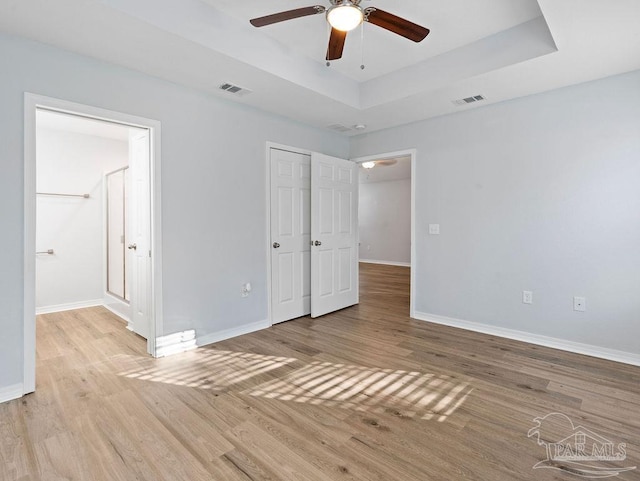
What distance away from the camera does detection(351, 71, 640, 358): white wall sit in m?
2.99

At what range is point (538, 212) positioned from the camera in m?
3.41

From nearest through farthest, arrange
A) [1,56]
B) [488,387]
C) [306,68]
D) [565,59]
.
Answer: [1,56]
[488,387]
[565,59]
[306,68]

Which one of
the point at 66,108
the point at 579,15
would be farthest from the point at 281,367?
the point at 579,15

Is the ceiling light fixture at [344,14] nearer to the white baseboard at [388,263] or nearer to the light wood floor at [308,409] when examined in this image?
the light wood floor at [308,409]

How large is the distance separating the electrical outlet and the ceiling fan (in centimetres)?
276

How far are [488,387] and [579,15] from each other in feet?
8.44

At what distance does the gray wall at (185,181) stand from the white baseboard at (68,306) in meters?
2.65

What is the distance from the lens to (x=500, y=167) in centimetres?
365

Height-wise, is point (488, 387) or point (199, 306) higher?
point (199, 306)

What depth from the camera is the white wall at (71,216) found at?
4.67m

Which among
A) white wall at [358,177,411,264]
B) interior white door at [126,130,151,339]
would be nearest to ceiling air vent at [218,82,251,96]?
interior white door at [126,130,151,339]

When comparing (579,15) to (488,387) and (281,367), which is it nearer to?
(488,387)

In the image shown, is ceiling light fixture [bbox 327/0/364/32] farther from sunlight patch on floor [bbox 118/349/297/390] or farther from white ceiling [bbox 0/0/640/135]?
sunlight patch on floor [bbox 118/349/297/390]

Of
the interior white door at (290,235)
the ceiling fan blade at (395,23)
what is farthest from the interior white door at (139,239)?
the ceiling fan blade at (395,23)
